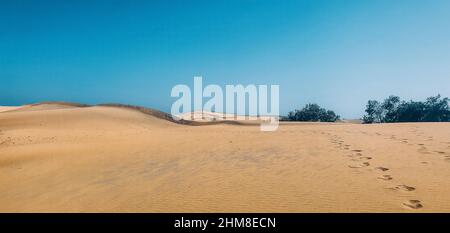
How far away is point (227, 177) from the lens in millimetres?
5852

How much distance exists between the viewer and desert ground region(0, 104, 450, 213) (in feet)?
14.6

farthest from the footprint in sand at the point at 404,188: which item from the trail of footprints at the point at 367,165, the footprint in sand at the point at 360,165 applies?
the footprint in sand at the point at 360,165

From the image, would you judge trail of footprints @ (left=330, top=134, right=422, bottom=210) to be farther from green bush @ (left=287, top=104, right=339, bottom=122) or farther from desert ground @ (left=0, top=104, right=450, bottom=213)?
green bush @ (left=287, top=104, right=339, bottom=122)

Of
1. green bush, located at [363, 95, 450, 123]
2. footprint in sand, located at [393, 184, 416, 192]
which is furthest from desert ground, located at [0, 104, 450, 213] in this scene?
green bush, located at [363, 95, 450, 123]

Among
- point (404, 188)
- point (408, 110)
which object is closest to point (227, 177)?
point (404, 188)

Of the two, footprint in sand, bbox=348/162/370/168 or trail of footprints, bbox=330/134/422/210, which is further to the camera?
footprint in sand, bbox=348/162/370/168

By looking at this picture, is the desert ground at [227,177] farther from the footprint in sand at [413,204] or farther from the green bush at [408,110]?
the green bush at [408,110]

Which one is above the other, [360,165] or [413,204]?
[360,165]

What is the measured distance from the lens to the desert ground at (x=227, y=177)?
14.6ft

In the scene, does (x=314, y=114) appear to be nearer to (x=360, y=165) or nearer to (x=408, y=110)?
(x=408, y=110)

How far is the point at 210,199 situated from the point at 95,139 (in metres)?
8.41

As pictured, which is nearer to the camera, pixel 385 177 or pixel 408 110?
pixel 385 177

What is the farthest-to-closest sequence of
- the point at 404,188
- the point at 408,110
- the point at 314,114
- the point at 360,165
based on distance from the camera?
the point at 314,114
the point at 408,110
the point at 360,165
the point at 404,188
